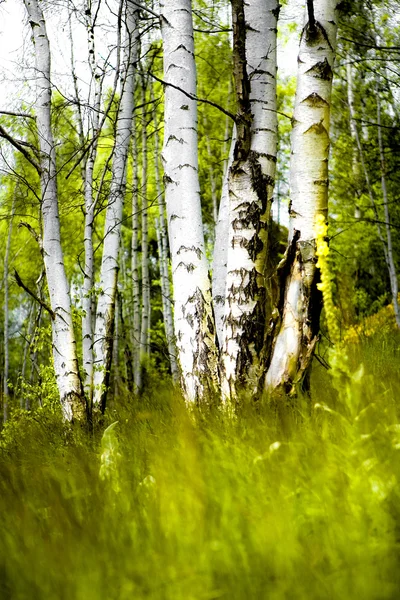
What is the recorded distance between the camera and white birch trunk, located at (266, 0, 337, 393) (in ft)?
8.54

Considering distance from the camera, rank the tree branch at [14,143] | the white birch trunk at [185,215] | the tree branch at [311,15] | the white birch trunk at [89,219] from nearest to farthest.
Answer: the tree branch at [311,15] → the white birch trunk at [185,215] → the tree branch at [14,143] → the white birch trunk at [89,219]

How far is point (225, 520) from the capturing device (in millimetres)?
1307

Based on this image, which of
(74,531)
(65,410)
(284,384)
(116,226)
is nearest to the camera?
(74,531)

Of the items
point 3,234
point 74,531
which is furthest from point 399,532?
point 3,234

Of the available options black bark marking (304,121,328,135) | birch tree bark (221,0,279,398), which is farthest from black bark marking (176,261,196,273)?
black bark marking (304,121,328,135)

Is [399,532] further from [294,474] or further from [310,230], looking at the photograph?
[310,230]

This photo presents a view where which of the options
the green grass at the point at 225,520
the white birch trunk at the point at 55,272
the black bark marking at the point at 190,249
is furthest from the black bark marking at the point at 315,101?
the white birch trunk at the point at 55,272

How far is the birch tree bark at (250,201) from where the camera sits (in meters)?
2.70

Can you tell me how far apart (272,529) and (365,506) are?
25 cm

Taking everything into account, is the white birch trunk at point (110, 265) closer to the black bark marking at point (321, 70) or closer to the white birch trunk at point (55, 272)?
the white birch trunk at point (55, 272)

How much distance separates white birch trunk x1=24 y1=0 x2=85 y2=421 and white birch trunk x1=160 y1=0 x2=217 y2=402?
1.38 metres

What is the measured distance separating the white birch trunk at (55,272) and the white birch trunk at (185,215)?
1.38 m

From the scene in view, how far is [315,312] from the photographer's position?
262 cm

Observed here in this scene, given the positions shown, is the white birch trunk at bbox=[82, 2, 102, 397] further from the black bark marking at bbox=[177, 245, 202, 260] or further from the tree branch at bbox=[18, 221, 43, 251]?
the black bark marking at bbox=[177, 245, 202, 260]
